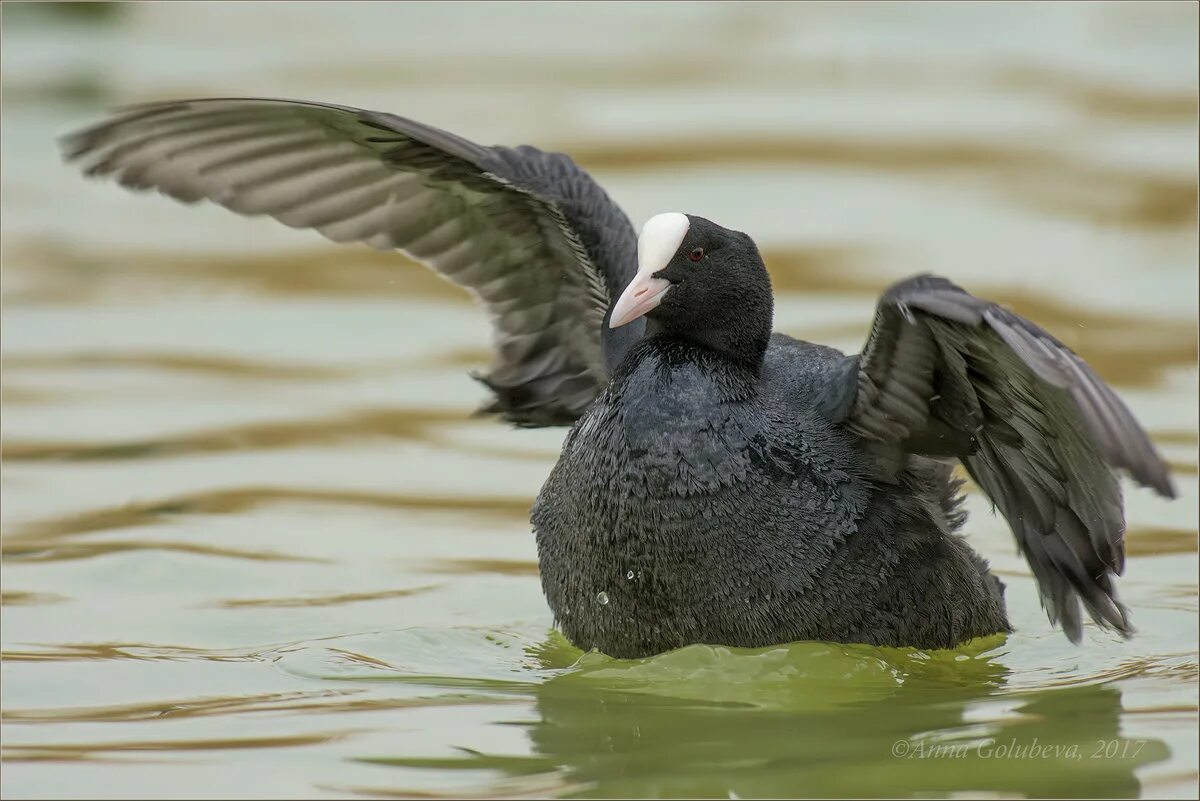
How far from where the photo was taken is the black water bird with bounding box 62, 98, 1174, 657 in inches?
218

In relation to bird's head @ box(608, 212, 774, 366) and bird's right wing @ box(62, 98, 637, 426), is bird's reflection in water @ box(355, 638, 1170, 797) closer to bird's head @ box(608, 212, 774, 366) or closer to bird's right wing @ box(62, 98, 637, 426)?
bird's head @ box(608, 212, 774, 366)

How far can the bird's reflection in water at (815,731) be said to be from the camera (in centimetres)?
489

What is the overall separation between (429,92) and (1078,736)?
356 inches

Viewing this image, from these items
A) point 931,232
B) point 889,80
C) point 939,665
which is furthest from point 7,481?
point 889,80

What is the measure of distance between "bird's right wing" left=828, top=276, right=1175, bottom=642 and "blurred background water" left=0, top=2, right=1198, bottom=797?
0.40 m

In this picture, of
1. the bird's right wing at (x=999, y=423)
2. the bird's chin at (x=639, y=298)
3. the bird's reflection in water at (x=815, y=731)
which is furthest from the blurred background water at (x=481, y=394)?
the bird's chin at (x=639, y=298)

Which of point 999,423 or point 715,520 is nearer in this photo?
point 999,423

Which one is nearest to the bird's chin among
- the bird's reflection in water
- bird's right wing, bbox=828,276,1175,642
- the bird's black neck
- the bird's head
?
the bird's head

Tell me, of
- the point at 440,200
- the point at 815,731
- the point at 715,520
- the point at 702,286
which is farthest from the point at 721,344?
the point at 440,200

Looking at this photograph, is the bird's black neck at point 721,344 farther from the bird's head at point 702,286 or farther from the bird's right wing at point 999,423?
the bird's right wing at point 999,423

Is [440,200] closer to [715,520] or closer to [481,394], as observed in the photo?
[715,520]

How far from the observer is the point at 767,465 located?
577cm

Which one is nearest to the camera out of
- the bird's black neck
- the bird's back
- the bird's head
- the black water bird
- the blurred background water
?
the blurred background water

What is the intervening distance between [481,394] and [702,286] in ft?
12.1
